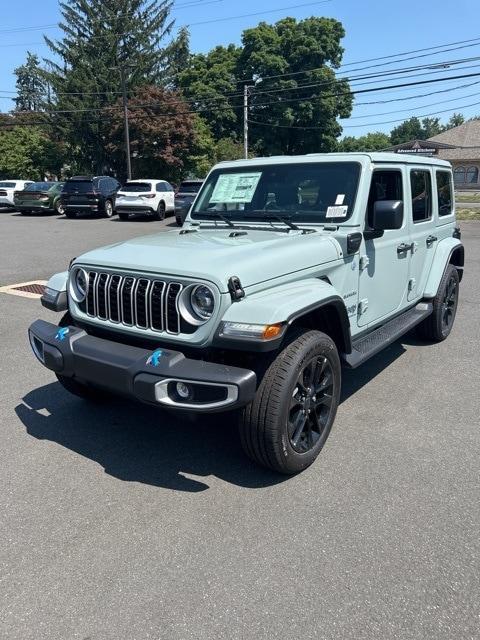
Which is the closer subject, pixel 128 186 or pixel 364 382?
pixel 364 382

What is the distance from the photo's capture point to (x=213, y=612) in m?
2.26

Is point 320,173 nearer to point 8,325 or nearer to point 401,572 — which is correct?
point 401,572

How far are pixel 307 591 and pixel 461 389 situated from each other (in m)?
2.87

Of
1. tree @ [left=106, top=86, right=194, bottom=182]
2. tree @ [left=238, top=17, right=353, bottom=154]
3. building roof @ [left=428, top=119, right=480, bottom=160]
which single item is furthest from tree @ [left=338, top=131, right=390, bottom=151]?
tree @ [left=106, top=86, right=194, bottom=182]

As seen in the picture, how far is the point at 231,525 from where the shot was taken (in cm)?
284

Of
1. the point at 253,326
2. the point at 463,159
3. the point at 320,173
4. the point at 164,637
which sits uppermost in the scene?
the point at 463,159

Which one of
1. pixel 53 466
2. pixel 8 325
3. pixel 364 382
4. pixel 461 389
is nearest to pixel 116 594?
pixel 53 466

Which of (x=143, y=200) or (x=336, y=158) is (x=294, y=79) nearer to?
(x=143, y=200)

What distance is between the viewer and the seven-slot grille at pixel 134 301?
3.10 meters

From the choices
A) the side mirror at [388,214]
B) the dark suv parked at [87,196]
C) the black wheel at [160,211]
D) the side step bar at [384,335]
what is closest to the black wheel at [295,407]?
the side step bar at [384,335]

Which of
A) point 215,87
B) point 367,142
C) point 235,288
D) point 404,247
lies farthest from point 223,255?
point 367,142

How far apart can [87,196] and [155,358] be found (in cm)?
2086

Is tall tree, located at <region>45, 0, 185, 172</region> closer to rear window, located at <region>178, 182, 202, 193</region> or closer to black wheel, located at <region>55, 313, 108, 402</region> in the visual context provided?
rear window, located at <region>178, 182, 202, 193</region>

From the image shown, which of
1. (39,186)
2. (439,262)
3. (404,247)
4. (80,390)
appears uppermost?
(39,186)
